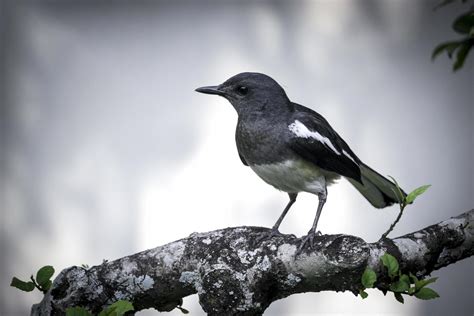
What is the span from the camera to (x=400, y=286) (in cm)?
168

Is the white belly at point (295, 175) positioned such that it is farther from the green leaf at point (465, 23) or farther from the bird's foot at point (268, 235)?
the green leaf at point (465, 23)

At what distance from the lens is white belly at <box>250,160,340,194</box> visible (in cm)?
232

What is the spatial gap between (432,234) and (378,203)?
2.51 feet

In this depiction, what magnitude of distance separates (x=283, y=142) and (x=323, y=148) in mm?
170

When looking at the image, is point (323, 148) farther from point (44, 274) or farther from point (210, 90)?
point (44, 274)

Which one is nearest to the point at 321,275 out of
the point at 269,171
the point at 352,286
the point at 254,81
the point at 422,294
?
the point at 352,286

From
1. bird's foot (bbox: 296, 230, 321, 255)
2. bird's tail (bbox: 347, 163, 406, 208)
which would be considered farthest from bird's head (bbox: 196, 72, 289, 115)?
bird's foot (bbox: 296, 230, 321, 255)

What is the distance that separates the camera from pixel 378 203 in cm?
264

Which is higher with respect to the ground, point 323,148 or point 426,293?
point 323,148

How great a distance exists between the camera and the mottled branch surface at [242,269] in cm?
Result: 183

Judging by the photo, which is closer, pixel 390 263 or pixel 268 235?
pixel 390 263

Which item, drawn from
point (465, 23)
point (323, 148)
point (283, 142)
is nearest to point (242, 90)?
point (283, 142)

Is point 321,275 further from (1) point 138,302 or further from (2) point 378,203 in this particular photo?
(2) point 378,203

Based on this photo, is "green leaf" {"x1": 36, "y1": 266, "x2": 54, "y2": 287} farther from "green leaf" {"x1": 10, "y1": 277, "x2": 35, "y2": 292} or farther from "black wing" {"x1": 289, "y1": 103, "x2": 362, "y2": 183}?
"black wing" {"x1": 289, "y1": 103, "x2": 362, "y2": 183}
